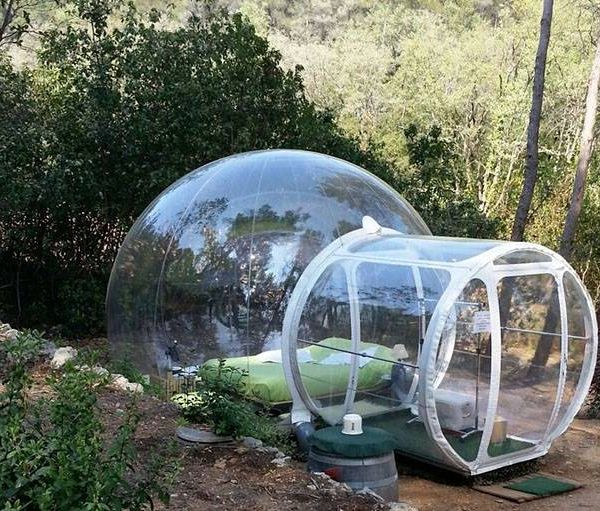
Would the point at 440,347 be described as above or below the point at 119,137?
below

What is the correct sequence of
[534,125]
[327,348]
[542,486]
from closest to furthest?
[542,486] → [327,348] → [534,125]

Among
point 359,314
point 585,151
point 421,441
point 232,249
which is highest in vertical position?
point 585,151

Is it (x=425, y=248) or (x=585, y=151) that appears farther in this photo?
(x=585, y=151)

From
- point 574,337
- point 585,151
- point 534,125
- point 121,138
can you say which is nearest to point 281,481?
point 574,337

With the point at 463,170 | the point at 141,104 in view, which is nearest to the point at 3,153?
the point at 141,104

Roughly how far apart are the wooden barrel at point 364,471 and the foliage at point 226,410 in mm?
561

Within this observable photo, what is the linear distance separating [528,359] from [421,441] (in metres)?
1.07

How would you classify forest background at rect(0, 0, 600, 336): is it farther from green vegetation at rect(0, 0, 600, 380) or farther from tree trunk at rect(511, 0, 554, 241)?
tree trunk at rect(511, 0, 554, 241)

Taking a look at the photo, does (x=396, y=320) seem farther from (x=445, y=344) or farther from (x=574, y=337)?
(x=574, y=337)

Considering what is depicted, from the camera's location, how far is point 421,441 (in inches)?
231


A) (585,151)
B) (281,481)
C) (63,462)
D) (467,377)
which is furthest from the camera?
(585,151)

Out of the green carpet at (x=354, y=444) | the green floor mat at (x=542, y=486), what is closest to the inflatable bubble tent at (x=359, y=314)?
the green floor mat at (x=542, y=486)

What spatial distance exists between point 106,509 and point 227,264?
4050 millimetres

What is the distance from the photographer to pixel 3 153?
32.6 ft
